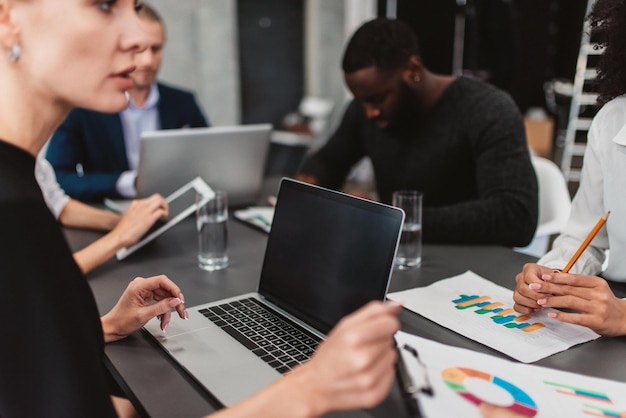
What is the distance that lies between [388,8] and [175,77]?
2137 mm

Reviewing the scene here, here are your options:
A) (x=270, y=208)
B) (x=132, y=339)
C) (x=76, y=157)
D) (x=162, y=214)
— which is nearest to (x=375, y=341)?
(x=132, y=339)

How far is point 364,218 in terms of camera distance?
37.0 inches

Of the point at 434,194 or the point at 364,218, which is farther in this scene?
the point at 434,194

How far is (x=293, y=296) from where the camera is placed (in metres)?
1.05

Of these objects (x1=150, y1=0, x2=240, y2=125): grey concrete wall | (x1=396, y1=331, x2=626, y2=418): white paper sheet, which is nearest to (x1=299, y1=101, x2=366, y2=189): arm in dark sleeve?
(x1=396, y1=331, x2=626, y2=418): white paper sheet

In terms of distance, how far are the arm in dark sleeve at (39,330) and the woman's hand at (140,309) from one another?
0.34 meters

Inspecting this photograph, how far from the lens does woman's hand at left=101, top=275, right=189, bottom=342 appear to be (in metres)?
0.99

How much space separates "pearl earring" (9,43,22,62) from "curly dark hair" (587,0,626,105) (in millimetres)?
1163

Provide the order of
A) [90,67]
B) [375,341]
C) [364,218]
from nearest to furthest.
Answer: [375,341] → [90,67] → [364,218]

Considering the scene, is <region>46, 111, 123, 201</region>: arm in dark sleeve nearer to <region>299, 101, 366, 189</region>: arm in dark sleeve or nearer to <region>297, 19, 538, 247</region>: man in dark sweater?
<region>299, 101, 366, 189</region>: arm in dark sleeve

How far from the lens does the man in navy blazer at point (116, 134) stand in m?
1.99

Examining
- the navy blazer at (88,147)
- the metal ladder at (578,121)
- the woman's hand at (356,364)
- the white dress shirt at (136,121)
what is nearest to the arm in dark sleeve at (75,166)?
the navy blazer at (88,147)

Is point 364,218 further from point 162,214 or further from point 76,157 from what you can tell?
point 76,157

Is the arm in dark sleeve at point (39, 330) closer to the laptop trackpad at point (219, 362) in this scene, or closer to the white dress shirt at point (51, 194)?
the laptop trackpad at point (219, 362)
